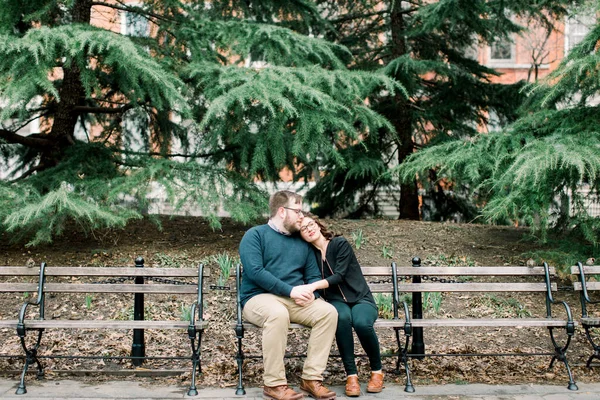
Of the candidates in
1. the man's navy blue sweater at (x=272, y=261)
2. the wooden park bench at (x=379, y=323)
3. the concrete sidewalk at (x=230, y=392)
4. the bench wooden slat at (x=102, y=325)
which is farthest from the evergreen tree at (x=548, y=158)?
the bench wooden slat at (x=102, y=325)

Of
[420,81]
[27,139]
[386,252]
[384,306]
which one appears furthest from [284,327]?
[420,81]

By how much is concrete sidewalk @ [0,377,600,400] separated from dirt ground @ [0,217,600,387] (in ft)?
0.61

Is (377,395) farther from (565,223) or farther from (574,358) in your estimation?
(565,223)

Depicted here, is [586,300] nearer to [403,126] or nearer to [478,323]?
[478,323]

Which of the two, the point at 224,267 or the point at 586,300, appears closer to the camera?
the point at 586,300

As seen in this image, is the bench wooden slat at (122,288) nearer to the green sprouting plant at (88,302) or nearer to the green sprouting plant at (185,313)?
the green sprouting plant at (185,313)

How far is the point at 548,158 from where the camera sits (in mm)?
6332

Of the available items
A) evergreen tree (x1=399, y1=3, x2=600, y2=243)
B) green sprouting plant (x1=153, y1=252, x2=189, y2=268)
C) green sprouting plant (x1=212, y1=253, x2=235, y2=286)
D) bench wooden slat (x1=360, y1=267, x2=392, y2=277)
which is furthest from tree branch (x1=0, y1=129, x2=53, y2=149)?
bench wooden slat (x1=360, y1=267, x2=392, y2=277)

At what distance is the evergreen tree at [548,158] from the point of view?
646 cm

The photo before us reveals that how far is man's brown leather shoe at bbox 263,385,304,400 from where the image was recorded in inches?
185

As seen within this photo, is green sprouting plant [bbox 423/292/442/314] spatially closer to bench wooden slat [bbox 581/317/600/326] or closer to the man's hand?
bench wooden slat [bbox 581/317/600/326]

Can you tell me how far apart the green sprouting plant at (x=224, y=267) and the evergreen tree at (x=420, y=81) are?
3.54 m

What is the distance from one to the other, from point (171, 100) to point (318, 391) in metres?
3.88

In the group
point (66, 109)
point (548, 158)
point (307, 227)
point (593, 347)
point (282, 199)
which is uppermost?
point (66, 109)
